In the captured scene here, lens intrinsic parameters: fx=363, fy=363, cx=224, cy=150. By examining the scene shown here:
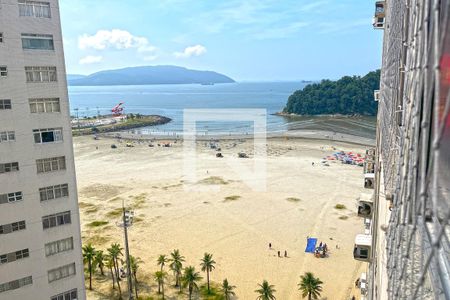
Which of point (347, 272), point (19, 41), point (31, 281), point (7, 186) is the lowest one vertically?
point (347, 272)

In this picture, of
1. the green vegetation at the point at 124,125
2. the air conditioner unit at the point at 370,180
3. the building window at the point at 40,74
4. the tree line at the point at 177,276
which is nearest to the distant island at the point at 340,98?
the green vegetation at the point at 124,125

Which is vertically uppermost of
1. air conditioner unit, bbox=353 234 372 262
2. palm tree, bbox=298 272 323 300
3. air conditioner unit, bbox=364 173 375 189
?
air conditioner unit, bbox=364 173 375 189

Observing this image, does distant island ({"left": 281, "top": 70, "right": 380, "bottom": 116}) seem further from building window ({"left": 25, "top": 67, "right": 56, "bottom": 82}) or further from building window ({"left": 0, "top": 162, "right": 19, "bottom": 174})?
building window ({"left": 0, "top": 162, "right": 19, "bottom": 174})

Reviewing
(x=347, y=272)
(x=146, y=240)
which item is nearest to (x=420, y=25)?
(x=347, y=272)

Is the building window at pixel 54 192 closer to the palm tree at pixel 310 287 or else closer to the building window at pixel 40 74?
the building window at pixel 40 74

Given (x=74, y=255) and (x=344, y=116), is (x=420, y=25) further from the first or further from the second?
(x=344, y=116)

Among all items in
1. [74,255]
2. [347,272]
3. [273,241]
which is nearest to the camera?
→ [74,255]

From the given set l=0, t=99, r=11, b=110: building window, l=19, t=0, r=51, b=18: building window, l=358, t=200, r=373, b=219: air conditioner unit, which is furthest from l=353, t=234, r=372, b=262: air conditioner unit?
l=19, t=0, r=51, b=18: building window
